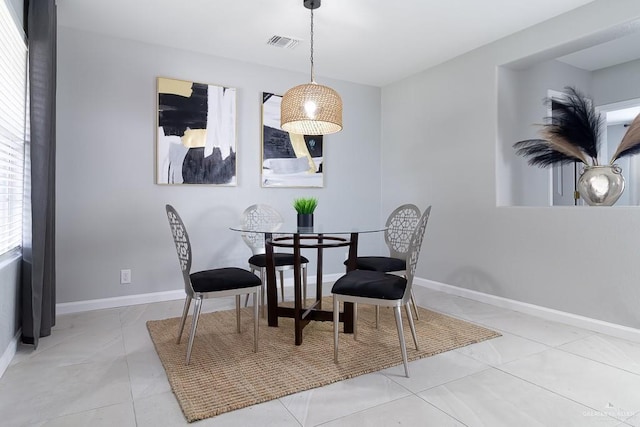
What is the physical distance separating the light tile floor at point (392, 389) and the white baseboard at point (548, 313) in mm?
76

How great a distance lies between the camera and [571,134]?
9.89 feet

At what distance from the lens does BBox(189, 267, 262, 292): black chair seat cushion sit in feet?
7.35

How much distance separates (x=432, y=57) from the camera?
3.89 metres

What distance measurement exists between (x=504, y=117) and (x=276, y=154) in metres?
2.33

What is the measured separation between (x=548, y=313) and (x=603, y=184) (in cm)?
111

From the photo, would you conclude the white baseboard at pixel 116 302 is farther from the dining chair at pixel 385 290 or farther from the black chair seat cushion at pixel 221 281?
the dining chair at pixel 385 290

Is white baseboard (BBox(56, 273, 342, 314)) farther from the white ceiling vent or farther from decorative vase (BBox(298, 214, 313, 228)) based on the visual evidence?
the white ceiling vent

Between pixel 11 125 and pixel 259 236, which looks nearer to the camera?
pixel 11 125

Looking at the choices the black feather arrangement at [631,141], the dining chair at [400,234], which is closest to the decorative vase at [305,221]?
the dining chair at [400,234]

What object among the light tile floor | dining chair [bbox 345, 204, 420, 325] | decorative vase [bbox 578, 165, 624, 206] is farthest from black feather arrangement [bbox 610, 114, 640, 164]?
dining chair [bbox 345, 204, 420, 325]

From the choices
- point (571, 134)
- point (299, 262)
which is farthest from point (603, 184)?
point (299, 262)

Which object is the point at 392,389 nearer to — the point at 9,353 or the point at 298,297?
the point at 298,297

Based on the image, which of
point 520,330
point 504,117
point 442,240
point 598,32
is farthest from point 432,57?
point 520,330

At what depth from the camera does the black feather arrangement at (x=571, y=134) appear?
9.78 feet
